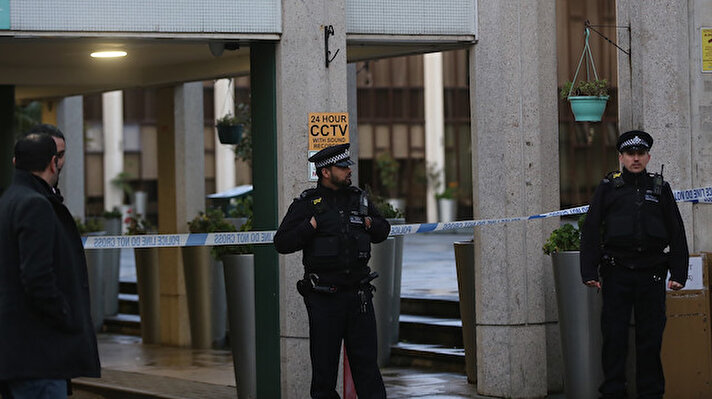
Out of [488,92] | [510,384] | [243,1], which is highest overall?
[243,1]

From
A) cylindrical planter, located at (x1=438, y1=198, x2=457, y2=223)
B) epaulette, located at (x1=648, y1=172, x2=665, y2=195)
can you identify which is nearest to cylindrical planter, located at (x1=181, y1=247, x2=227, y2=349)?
epaulette, located at (x1=648, y1=172, x2=665, y2=195)

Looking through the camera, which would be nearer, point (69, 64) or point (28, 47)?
point (28, 47)

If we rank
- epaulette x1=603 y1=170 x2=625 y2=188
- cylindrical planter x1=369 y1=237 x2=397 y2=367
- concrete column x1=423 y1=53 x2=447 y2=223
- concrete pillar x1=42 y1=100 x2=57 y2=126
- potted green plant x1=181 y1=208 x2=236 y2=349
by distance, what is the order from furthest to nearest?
concrete column x1=423 y1=53 x2=447 y2=223 < concrete pillar x1=42 y1=100 x2=57 y2=126 < potted green plant x1=181 y1=208 x2=236 y2=349 < cylindrical planter x1=369 y1=237 x2=397 y2=367 < epaulette x1=603 y1=170 x2=625 y2=188

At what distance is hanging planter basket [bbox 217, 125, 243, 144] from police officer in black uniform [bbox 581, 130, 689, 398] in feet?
28.1

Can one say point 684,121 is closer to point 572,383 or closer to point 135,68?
point 572,383

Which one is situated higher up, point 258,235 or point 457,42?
point 457,42

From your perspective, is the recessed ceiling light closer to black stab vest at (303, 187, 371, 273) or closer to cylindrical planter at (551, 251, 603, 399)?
black stab vest at (303, 187, 371, 273)

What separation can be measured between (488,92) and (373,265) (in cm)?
267

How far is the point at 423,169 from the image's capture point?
4994 centimetres

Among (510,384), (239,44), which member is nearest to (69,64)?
(239,44)

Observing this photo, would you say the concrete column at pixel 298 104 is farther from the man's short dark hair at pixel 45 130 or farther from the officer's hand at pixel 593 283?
the man's short dark hair at pixel 45 130

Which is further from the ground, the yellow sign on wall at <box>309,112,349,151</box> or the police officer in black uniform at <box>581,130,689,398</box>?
→ the yellow sign on wall at <box>309,112,349,151</box>

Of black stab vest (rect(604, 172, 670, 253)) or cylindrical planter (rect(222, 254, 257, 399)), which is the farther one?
cylindrical planter (rect(222, 254, 257, 399))

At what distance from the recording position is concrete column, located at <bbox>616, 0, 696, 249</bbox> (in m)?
9.34
